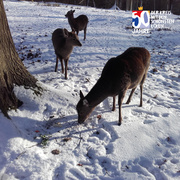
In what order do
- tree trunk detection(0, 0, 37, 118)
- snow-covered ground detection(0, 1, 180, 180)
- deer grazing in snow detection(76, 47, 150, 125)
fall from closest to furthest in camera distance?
snow-covered ground detection(0, 1, 180, 180)
tree trunk detection(0, 0, 37, 118)
deer grazing in snow detection(76, 47, 150, 125)

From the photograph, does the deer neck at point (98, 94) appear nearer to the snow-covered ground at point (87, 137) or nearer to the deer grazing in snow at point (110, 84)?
the deer grazing in snow at point (110, 84)

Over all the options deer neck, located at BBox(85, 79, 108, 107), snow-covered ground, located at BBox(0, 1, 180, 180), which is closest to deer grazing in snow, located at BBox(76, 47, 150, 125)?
deer neck, located at BBox(85, 79, 108, 107)

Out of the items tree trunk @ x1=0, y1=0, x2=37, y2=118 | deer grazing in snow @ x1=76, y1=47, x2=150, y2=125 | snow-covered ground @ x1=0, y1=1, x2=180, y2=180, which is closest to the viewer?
snow-covered ground @ x1=0, y1=1, x2=180, y2=180

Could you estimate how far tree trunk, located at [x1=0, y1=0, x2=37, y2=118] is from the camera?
2.92 m

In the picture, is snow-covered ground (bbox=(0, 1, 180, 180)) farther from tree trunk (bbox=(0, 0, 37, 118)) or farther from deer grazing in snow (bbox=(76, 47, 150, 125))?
deer grazing in snow (bbox=(76, 47, 150, 125))

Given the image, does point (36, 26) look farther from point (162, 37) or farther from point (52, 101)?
point (52, 101)

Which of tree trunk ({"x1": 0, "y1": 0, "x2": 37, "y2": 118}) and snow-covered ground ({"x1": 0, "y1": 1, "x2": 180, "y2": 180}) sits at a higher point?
tree trunk ({"x1": 0, "y1": 0, "x2": 37, "y2": 118})

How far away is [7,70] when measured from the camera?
3105 millimetres

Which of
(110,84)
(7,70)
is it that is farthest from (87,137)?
(7,70)

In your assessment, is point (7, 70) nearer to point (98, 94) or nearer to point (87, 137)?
point (98, 94)

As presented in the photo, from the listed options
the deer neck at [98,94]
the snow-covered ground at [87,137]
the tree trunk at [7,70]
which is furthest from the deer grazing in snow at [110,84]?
the tree trunk at [7,70]

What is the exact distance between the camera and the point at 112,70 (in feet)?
10.8

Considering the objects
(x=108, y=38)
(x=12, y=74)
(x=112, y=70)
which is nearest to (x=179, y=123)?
(x=112, y=70)

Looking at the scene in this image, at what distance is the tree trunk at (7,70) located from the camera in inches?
115
